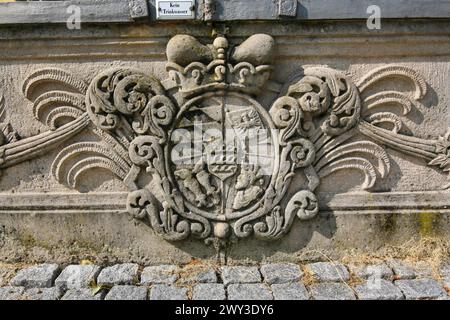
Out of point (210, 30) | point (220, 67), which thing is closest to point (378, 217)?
point (220, 67)

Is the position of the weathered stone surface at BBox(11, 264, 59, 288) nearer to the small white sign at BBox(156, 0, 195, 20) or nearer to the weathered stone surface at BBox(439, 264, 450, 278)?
the small white sign at BBox(156, 0, 195, 20)

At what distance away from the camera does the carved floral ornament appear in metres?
3.07

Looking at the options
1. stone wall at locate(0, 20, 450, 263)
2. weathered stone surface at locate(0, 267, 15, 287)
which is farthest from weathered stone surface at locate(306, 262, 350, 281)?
weathered stone surface at locate(0, 267, 15, 287)

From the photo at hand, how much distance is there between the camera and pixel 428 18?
301cm

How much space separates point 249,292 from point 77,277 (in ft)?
3.65

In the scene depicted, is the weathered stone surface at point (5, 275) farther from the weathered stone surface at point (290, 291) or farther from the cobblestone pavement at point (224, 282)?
the weathered stone surface at point (290, 291)

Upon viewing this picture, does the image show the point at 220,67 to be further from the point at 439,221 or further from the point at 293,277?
the point at 439,221

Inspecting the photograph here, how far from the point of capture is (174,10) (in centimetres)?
295

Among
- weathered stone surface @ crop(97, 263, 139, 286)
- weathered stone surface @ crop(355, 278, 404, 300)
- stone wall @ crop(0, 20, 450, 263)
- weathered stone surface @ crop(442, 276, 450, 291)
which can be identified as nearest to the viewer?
weathered stone surface @ crop(355, 278, 404, 300)

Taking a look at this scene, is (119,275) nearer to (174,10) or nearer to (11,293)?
(11,293)

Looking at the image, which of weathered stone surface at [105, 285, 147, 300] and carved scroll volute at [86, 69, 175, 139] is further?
carved scroll volute at [86, 69, 175, 139]

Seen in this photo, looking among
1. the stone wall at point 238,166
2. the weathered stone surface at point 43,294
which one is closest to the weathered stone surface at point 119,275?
the stone wall at point 238,166

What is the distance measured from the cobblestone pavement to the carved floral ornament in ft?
0.88

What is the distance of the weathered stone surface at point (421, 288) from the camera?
2.73 meters
